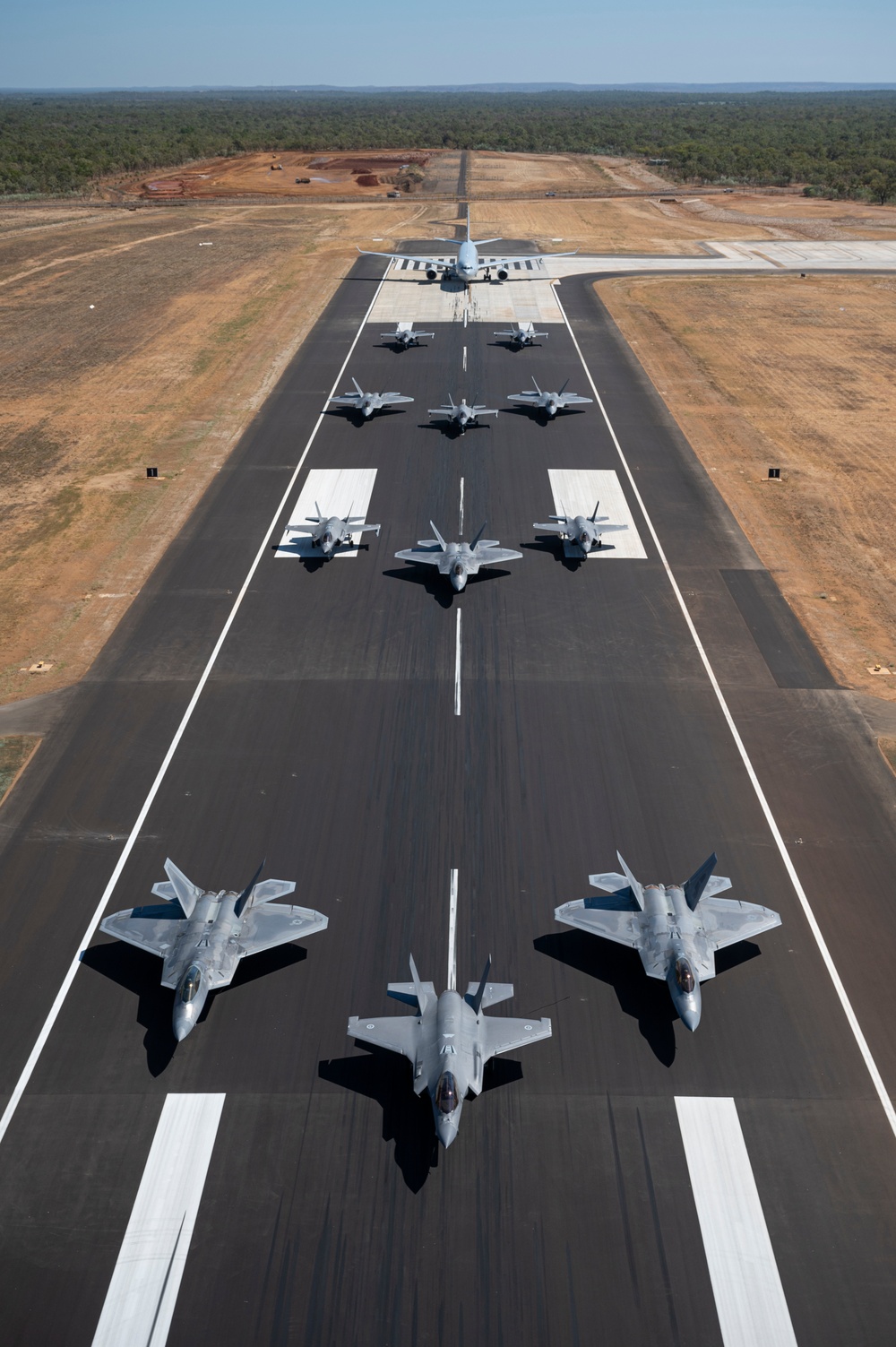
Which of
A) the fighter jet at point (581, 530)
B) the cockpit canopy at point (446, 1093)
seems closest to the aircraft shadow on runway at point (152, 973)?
the cockpit canopy at point (446, 1093)

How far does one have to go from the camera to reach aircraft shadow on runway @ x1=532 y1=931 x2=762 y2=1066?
2503 cm

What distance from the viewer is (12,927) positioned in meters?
27.7

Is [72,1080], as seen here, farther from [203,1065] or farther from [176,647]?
[176,647]

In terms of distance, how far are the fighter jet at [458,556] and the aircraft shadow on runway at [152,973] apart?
71.8ft

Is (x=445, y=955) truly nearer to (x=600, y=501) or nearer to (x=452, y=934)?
(x=452, y=934)

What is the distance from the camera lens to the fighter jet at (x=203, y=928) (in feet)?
80.3

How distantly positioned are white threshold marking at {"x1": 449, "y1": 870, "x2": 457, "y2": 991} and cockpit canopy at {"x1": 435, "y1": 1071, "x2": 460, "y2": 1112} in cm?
404

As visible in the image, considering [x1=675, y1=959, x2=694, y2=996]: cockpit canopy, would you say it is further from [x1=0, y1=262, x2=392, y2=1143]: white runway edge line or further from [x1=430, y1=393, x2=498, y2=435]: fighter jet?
[x1=430, y1=393, x2=498, y2=435]: fighter jet

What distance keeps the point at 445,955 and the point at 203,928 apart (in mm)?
7168

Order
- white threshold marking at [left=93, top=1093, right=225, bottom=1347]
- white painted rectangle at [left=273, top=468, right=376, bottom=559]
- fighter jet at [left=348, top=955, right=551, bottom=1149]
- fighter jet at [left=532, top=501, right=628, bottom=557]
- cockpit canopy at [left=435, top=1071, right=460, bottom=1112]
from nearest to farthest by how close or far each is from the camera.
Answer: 1. white threshold marking at [left=93, top=1093, right=225, bottom=1347]
2. cockpit canopy at [left=435, top=1071, right=460, bottom=1112]
3. fighter jet at [left=348, top=955, right=551, bottom=1149]
4. fighter jet at [left=532, top=501, right=628, bottom=557]
5. white painted rectangle at [left=273, top=468, right=376, bottom=559]

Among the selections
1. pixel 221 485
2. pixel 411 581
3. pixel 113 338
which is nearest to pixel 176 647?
pixel 411 581

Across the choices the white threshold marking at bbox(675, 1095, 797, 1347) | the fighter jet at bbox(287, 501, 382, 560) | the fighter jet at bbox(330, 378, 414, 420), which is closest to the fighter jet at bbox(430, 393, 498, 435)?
the fighter jet at bbox(330, 378, 414, 420)

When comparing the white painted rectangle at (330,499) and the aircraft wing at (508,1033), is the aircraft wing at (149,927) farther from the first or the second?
the white painted rectangle at (330,499)

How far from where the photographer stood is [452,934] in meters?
27.3
